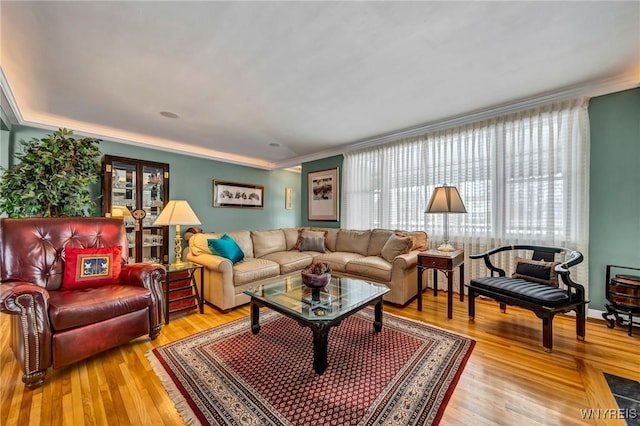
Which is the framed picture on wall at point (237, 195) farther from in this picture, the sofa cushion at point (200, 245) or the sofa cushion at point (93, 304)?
the sofa cushion at point (93, 304)

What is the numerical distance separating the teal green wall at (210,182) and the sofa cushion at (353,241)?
2.69 meters

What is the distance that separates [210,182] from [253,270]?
2979 millimetres

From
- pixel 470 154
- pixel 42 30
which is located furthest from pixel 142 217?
pixel 470 154

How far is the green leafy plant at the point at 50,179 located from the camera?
95.4 inches

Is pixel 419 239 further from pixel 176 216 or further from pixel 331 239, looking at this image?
pixel 176 216

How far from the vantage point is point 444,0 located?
1.53 metres

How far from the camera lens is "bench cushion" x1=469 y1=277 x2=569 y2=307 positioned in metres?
2.02

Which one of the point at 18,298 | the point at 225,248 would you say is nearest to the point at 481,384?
the point at 225,248

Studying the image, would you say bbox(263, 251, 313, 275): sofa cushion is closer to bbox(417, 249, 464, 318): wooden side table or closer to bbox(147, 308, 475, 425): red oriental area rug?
bbox(147, 308, 475, 425): red oriental area rug

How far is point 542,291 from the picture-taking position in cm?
215

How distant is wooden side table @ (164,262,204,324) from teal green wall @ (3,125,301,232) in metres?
2.41

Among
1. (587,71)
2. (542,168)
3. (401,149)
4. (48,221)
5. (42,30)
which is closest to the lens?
(42,30)

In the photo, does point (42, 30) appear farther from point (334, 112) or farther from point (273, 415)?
point (273, 415)

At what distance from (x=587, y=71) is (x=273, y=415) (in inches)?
149
